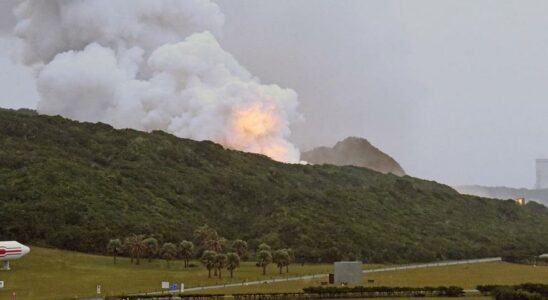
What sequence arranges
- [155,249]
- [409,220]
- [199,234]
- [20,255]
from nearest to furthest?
[20,255]
[155,249]
[199,234]
[409,220]

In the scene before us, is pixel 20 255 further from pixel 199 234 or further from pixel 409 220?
pixel 409 220

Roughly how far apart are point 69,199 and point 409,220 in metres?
91.4

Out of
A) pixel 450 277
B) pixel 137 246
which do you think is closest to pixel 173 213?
pixel 137 246

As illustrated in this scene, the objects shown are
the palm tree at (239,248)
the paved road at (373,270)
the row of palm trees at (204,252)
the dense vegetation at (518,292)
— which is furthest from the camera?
the palm tree at (239,248)

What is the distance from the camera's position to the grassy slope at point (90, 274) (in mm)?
92062

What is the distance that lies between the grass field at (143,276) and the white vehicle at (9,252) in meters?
1.75

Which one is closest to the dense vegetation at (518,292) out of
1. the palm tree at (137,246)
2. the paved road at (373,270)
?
the paved road at (373,270)

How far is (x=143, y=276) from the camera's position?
363ft

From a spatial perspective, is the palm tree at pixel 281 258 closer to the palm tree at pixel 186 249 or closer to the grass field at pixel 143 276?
the grass field at pixel 143 276

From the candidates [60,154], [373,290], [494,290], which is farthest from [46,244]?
[494,290]

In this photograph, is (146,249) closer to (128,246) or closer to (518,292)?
(128,246)

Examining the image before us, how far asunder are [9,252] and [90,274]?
1354 cm

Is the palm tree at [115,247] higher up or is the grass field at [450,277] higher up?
the palm tree at [115,247]

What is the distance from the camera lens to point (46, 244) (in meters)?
140
